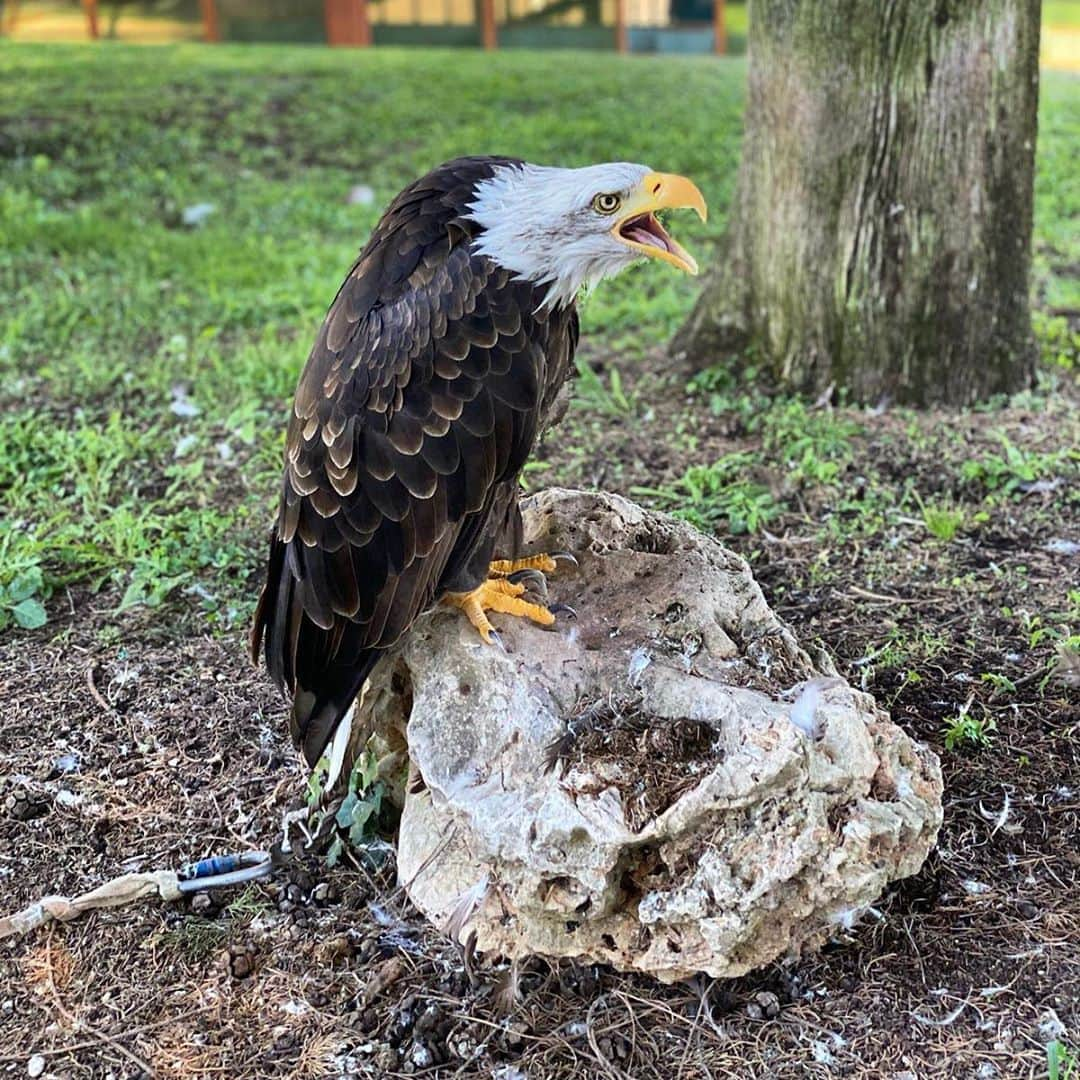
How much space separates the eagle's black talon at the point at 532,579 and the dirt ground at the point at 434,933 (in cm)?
89

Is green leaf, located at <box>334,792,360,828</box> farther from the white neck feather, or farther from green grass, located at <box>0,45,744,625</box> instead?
the white neck feather

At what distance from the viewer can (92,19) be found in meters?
15.3

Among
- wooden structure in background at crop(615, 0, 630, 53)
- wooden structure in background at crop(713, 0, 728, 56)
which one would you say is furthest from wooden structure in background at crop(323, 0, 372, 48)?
wooden structure in background at crop(713, 0, 728, 56)

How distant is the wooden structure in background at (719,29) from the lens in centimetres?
1562

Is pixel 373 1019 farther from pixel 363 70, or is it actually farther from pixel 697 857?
pixel 363 70

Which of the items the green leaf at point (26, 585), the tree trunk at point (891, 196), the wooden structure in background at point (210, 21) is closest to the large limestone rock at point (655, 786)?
the green leaf at point (26, 585)

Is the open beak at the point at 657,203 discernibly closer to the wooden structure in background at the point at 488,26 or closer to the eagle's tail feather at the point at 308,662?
the eagle's tail feather at the point at 308,662

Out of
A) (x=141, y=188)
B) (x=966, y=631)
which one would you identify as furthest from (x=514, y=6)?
(x=966, y=631)

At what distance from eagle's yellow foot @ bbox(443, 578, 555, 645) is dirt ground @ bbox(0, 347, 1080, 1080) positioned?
754mm

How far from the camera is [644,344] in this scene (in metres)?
6.22

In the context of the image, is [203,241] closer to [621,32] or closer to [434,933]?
[434,933]

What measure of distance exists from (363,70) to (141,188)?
15.6ft

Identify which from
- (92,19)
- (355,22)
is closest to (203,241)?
(355,22)

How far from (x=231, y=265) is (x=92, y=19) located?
995cm
